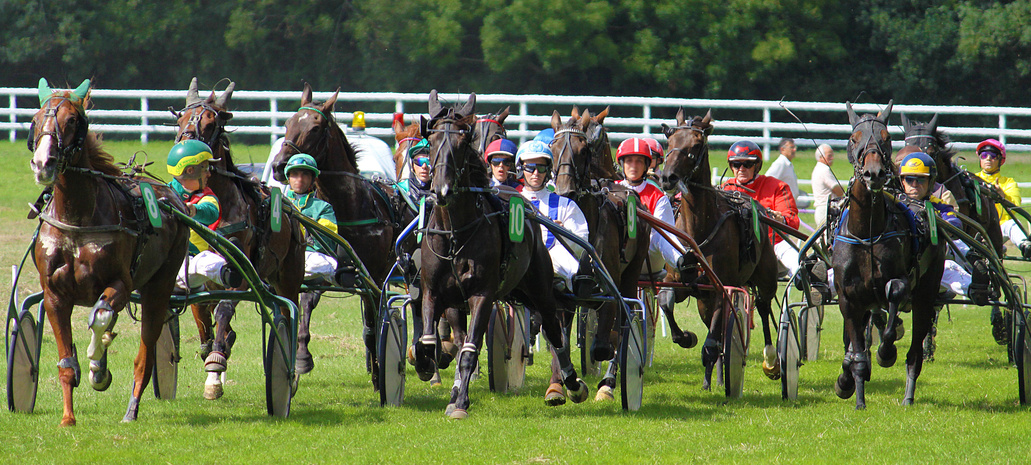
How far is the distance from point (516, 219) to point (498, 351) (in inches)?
77.6

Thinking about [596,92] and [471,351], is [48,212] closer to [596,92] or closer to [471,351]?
[471,351]

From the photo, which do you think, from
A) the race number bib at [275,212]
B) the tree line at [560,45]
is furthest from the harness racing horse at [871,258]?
the tree line at [560,45]

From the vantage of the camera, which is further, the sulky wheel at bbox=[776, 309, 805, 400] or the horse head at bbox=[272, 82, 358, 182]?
the horse head at bbox=[272, 82, 358, 182]

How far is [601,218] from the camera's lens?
336 inches


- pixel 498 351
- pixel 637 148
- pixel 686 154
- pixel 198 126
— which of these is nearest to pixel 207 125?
pixel 198 126

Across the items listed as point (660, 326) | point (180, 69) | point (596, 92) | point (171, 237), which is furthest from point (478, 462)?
point (180, 69)

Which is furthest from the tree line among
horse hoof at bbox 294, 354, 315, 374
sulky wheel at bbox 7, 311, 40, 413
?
sulky wheel at bbox 7, 311, 40, 413

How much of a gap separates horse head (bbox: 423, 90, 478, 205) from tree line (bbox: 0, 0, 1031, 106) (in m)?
20.4

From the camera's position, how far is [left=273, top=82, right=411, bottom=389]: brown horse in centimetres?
920

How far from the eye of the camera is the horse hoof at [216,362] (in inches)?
322

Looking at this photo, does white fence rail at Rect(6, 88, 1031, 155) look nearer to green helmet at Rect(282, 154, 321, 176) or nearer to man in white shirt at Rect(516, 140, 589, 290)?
green helmet at Rect(282, 154, 321, 176)

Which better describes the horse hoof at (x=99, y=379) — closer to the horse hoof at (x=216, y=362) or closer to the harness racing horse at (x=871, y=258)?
the horse hoof at (x=216, y=362)

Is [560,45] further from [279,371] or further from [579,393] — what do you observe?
[279,371]

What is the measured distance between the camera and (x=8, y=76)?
28734 mm
